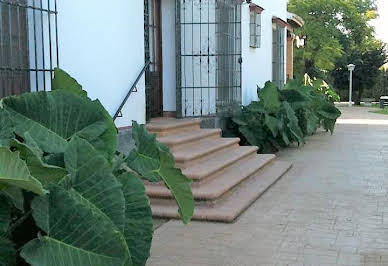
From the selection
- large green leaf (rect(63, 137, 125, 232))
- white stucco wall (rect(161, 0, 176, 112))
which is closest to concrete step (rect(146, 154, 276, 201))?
white stucco wall (rect(161, 0, 176, 112))

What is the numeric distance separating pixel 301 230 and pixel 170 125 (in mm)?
2856

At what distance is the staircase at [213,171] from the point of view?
17.9ft

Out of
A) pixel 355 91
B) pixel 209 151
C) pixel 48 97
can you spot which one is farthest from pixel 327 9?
pixel 48 97

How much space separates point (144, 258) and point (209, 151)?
412 cm

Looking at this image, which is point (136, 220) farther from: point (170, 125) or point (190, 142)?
point (170, 125)

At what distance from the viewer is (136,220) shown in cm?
287

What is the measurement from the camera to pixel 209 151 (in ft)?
22.6

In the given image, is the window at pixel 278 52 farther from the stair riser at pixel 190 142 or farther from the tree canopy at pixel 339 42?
the tree canopy at pixel 339 42

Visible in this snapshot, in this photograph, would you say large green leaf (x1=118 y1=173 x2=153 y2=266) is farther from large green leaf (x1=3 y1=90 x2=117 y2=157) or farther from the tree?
the tree

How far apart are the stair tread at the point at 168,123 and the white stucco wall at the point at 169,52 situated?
0.62m

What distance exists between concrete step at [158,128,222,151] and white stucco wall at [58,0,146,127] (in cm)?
53

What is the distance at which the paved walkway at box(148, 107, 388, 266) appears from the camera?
13.7ft

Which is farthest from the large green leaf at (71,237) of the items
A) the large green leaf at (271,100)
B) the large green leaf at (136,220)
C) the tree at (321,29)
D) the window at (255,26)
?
the tree at (321,29)

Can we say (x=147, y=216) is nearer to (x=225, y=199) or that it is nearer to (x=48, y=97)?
(x=48, y=97)
